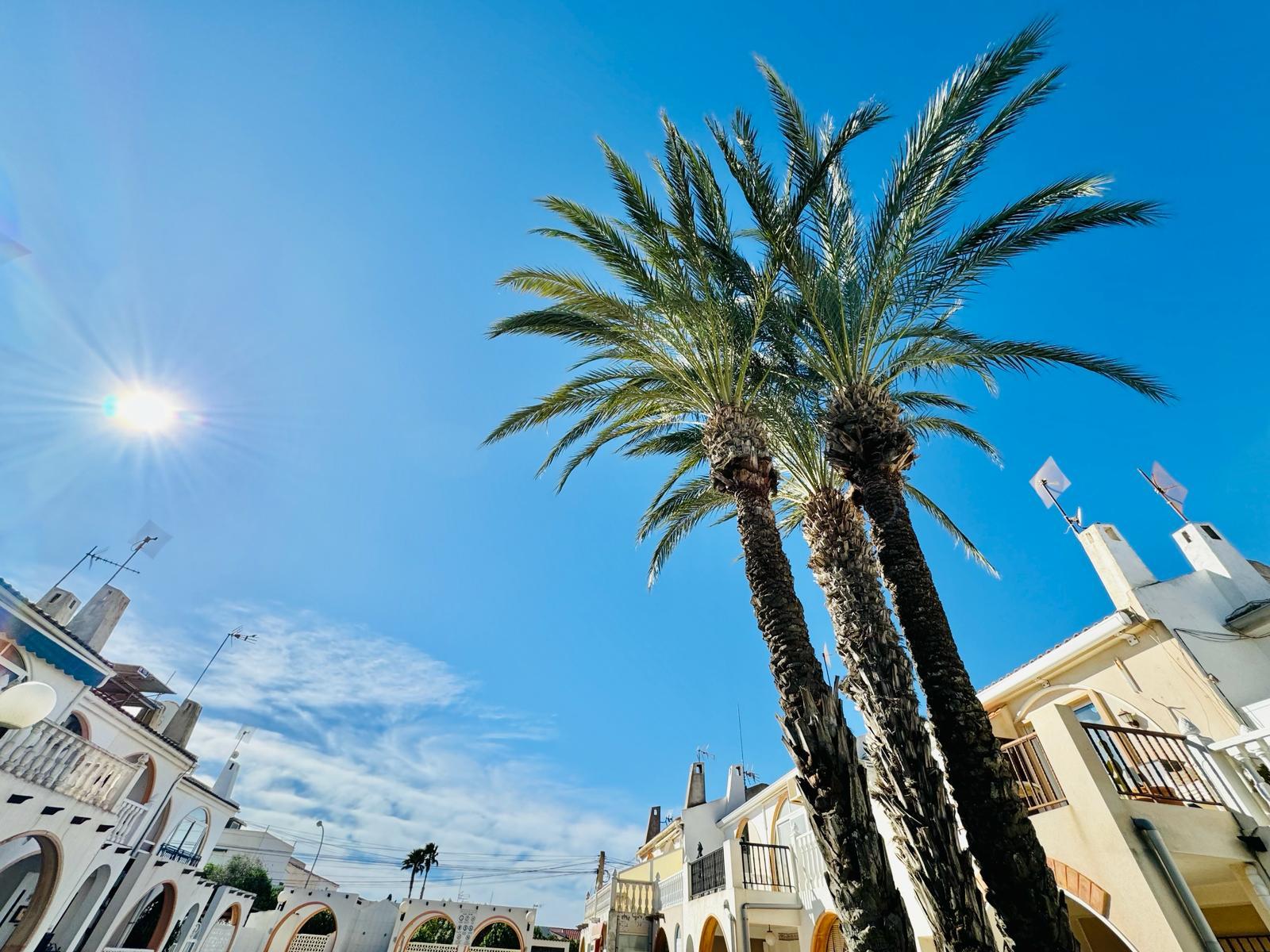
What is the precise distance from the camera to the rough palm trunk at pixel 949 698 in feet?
15.9

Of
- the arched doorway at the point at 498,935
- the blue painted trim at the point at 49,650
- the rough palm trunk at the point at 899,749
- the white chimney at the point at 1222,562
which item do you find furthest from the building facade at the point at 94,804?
the arched doorway at the point at 498,935

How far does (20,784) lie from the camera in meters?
9.65

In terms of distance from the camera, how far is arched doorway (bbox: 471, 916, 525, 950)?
3488 cm

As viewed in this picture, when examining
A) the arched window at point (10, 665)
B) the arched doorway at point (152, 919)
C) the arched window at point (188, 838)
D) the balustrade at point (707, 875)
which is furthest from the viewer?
the arched window at point (188, 838)

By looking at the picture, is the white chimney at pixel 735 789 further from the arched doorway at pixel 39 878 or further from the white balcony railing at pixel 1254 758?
the arched doorway at pixel 39 878

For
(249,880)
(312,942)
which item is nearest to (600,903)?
(312,942)

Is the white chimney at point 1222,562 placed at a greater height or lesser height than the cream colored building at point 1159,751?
greater

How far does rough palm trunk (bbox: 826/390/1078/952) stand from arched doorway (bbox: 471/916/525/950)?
40043 millimetres

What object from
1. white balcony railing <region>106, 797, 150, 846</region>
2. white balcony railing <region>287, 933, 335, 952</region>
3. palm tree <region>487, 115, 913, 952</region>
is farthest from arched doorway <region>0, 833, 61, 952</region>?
white balcony railing <region>287, 933, 335, 952</region>

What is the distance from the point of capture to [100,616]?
54.5ft

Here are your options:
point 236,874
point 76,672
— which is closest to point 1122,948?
point 76,672

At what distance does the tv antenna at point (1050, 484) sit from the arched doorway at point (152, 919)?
27572 mm

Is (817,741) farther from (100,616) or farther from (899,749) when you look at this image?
(100,616)

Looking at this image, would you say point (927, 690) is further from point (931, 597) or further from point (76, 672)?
point (76, 672)
